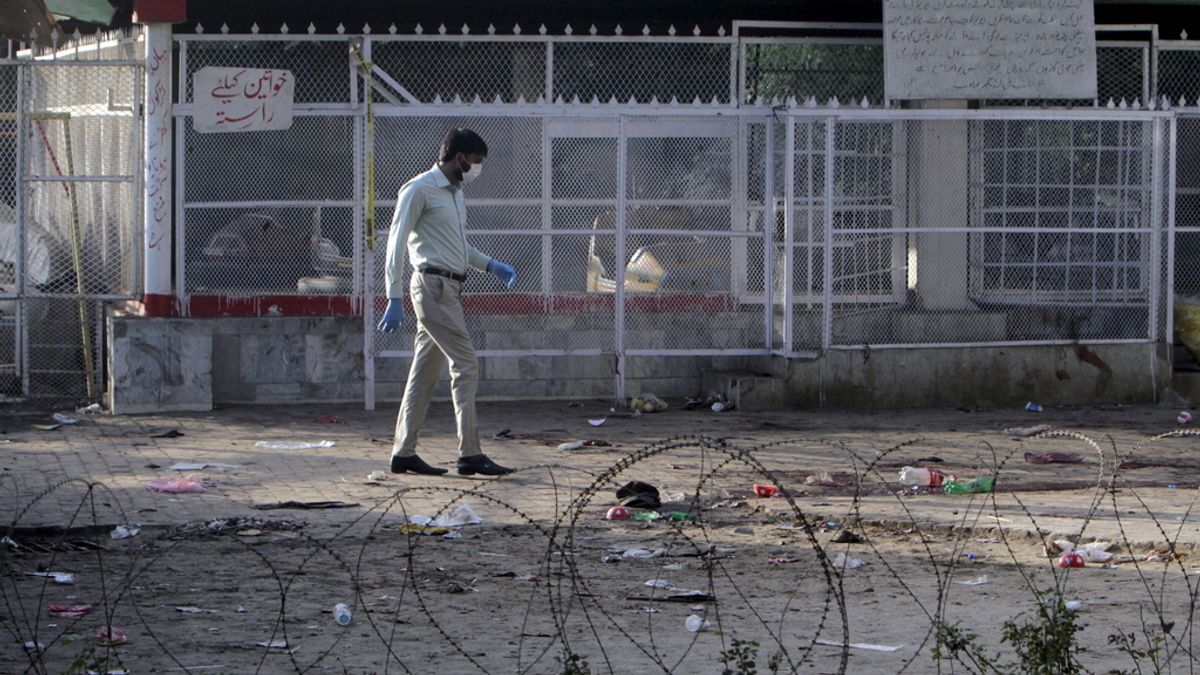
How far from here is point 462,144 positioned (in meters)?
9.04

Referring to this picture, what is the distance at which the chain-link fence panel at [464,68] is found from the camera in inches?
526

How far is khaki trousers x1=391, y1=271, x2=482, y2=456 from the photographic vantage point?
9.02 m

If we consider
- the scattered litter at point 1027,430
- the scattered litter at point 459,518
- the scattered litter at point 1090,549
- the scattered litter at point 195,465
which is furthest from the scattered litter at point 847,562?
the scattered litter at point 1027,430

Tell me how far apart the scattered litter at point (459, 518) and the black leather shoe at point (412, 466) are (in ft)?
3.69

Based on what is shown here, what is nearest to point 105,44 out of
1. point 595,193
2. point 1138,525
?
point 595,193

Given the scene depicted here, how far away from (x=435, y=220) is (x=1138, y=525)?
4.11m

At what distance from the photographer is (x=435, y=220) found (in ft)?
29.8

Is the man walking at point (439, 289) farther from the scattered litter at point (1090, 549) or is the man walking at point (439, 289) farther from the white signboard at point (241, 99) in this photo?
the white signboard at point (241, 99)

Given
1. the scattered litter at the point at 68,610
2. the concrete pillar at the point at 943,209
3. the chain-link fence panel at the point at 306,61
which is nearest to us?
the scattered litter at the point at 68,610

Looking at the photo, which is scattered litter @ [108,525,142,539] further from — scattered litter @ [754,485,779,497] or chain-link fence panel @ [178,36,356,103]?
chain-link fence panel @ [178,36,356,103]

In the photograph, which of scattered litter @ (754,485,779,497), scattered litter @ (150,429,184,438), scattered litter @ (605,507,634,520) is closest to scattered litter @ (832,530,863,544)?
scattered litter @ (605,507,634,520)

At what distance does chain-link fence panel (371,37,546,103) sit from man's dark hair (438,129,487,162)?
14.1ft

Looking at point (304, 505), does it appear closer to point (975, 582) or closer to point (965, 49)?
point (975, 582)

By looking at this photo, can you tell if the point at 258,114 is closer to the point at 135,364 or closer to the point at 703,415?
the point at 135,364
